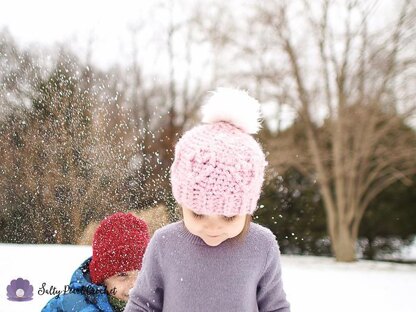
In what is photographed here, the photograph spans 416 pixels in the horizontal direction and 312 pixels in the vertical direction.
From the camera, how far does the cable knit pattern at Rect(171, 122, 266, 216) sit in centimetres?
135

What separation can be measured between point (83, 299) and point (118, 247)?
0.26m

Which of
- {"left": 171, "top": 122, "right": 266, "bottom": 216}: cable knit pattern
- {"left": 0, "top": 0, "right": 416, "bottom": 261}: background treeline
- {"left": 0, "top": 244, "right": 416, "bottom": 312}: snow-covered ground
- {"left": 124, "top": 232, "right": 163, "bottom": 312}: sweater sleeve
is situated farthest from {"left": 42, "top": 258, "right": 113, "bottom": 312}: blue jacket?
{"left": 0, "top": 0, "right": 416, "bottom": 261}: background treeline

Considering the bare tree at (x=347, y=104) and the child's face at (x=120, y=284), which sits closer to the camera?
the child's face at (x=120, y=284)

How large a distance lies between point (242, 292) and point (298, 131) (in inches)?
488

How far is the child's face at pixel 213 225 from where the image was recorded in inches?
54.1

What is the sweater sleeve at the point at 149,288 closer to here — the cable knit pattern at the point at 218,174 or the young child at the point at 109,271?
the cable knit pattern at the point at 218,174

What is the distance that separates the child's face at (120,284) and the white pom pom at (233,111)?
1152 millimetres

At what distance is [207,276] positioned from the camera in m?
1.47

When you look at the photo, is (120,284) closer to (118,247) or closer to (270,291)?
(118,247)

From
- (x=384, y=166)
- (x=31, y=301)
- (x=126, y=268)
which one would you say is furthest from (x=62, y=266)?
(x=384, y=166)

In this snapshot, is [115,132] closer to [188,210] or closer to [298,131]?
[298,131]
